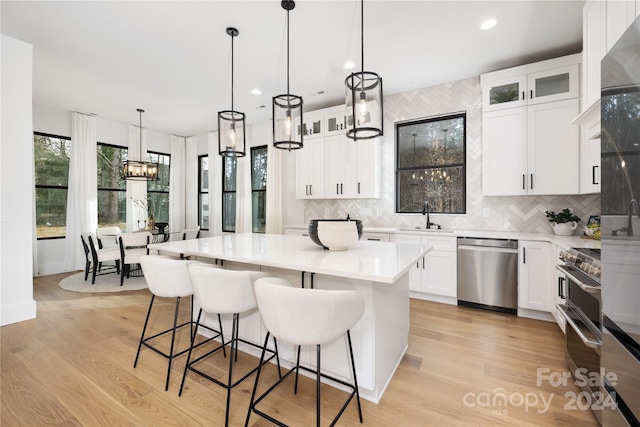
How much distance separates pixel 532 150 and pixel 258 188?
15.7 ft

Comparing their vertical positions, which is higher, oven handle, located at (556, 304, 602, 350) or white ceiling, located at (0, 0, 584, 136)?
white ceiling, located at (0, 0, 584, 136)

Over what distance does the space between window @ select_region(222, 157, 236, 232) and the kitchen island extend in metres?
4.50

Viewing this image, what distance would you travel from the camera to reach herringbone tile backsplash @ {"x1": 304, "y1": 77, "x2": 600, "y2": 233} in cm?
347

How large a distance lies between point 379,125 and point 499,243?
2201 millimetres

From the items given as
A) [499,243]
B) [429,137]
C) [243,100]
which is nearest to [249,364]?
[499,243]

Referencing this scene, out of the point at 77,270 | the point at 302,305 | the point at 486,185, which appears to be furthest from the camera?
the point at 77,270

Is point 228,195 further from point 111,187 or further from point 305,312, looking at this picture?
point 305,312

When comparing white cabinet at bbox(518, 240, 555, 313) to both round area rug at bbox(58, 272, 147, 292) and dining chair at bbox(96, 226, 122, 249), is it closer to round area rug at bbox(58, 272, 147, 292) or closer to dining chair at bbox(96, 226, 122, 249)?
round area rug at bbox(58, 272, 147, 292)

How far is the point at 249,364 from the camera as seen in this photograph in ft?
7.45

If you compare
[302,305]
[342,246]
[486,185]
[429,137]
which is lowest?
[302,305]

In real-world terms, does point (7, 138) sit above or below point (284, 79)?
below

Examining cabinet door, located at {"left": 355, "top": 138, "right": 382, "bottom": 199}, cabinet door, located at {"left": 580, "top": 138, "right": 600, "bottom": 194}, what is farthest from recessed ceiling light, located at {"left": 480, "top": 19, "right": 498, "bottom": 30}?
cabinet door, located at {"left": 355, "top": 138, "right": 382, "bottom": 199}

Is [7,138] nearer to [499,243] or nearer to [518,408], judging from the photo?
[518,408]

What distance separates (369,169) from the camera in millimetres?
4355
